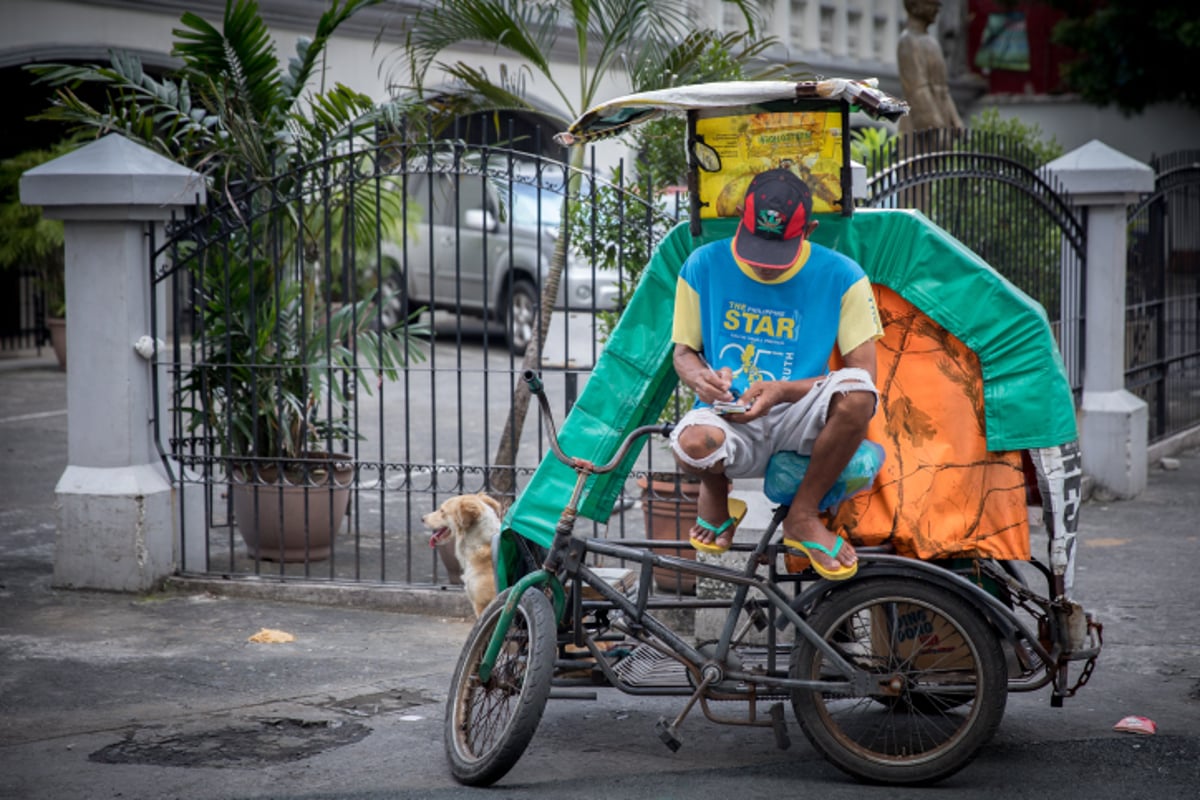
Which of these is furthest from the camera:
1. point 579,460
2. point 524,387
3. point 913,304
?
point 524,387

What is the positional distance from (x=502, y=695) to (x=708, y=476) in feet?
3.20

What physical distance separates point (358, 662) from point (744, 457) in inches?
94.5

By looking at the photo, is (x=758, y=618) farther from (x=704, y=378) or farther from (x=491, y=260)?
(x=491, y=260)

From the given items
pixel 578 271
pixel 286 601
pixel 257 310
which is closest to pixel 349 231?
pixel 257 310

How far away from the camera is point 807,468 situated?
4684mm

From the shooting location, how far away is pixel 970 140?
30.2 feet

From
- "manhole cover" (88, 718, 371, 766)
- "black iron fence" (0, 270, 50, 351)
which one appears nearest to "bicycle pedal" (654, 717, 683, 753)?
"manhole cover" (88, 718, 371, 766)

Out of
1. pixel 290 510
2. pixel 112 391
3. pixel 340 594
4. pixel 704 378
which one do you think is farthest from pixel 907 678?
pixel 112 391

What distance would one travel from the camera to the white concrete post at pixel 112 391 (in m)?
7.32

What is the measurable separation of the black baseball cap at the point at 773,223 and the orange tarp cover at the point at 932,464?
675 millimetres

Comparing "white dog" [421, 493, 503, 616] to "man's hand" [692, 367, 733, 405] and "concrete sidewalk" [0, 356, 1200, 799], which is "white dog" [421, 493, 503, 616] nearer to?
"concrete sidewalk" [0, 356, 1200, 799]

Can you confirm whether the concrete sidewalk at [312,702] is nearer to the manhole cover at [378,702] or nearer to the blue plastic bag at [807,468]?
the manhole cover at [378,702]

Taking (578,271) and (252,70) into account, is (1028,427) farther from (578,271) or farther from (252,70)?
(578,271)

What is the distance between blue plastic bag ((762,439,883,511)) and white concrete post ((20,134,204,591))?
3.87 m
